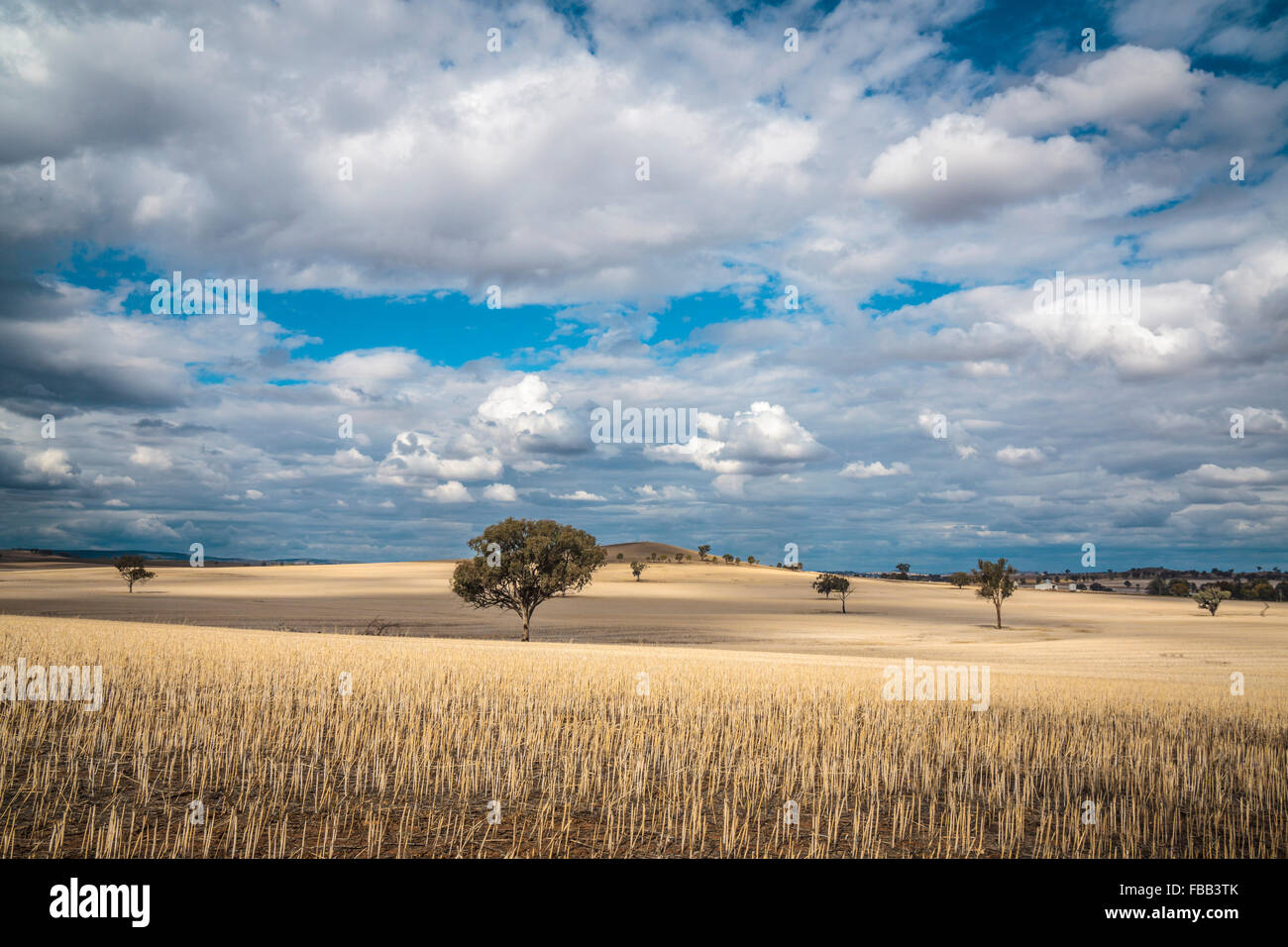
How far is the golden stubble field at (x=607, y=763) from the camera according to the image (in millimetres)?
8656

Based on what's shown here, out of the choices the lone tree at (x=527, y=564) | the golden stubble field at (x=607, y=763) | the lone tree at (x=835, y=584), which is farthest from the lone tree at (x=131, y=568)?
the lone tree at (x=835, y=584)

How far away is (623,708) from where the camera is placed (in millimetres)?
17500

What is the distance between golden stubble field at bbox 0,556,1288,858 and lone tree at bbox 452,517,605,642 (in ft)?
90.2

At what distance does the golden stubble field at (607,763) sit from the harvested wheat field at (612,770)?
→ 0.18 feet

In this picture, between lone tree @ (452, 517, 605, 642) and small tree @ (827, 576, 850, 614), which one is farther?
small tree @ (827, 576, 850, 614)

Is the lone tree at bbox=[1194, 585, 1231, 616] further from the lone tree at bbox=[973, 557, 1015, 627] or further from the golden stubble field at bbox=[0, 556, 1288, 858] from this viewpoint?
the golden stubble field at bbox=[0, 556, 1288, 858]

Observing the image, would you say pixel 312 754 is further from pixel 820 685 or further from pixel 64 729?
pixel 820 685

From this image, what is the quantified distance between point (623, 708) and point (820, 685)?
7.01m

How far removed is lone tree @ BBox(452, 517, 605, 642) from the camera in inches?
2119

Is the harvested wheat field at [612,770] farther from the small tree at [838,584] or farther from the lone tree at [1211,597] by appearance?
the lone tree at [1211,597]

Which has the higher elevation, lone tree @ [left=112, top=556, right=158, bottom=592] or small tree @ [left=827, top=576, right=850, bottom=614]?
lone tree @ [left=112, top=556, right=158, bottom=592]

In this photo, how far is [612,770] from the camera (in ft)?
38.2

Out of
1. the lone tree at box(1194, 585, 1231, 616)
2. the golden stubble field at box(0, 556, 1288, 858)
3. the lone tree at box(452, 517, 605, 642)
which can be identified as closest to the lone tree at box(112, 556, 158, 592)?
the lone tree at box(452, 517, 605, 642)
